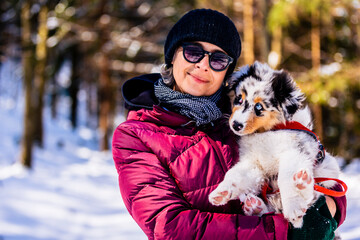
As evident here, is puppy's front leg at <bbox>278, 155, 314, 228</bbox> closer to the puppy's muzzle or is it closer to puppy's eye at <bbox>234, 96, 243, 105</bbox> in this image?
the puppy's muzzle

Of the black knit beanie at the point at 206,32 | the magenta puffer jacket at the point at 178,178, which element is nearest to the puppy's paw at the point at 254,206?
the magenta puffer jacket at the point at 178,178

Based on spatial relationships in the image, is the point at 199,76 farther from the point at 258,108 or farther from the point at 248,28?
the point at 248,28

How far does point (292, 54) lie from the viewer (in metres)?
13.5

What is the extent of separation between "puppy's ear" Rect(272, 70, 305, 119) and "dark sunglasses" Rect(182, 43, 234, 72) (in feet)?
1.21

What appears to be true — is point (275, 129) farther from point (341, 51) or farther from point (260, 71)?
point (341, 51)

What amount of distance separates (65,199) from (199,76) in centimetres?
716

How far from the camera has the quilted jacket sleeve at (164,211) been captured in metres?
1.64

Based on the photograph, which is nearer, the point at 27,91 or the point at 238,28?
the point at 27,91

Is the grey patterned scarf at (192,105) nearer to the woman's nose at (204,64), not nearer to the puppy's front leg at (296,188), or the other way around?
the woman's nose at (204,64)

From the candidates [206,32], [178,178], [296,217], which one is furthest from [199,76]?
[296,217]

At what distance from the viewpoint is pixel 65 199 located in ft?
Result: 27.2

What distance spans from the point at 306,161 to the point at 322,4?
289 inches

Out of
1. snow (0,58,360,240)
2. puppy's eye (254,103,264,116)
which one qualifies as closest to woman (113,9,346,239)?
puppy's eye (254,103,264,116)

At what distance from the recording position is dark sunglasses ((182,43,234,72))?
2.19 metres
